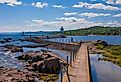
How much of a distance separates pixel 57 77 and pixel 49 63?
4378 mm

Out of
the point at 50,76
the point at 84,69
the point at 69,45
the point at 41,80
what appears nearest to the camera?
the point at 84,69

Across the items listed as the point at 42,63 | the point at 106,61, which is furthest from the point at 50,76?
the point at 106,61

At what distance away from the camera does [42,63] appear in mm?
38844

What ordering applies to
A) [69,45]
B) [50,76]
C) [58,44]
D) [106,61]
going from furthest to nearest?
[58,44] < [69,45] < [106,61] < [50,76]

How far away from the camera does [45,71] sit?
3809 cm

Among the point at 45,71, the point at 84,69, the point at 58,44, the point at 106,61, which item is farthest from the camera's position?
the point at 58,44

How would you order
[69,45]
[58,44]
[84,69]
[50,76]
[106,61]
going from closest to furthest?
1. [84,69]
2. [50,76]
3. [106,61]
4. [69,45]
5. [58,44]

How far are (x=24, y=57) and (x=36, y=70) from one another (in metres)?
16.0

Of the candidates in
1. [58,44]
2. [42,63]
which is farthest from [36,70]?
[58,44]

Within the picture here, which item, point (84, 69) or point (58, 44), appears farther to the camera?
point (58, 44)

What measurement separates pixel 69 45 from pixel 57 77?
49.7 m

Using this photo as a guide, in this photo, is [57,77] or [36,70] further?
[36,70]

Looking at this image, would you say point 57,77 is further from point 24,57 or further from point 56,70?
point 24,57

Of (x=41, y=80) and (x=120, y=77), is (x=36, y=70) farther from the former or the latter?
(x=120, y=77)
